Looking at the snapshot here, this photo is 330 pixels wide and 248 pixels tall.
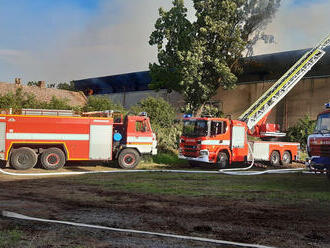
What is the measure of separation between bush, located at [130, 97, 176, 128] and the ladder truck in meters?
6.18

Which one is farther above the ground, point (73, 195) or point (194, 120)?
point (194, 120)

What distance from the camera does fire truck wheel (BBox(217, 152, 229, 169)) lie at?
17156 mm

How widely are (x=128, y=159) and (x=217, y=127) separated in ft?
14.9

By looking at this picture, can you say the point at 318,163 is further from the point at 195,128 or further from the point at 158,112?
the point at 158,112

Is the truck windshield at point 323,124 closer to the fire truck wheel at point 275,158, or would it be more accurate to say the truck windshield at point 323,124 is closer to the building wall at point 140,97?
the fire truck wheel at point 275,158

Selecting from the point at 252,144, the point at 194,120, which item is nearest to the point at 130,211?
the point at 194,120

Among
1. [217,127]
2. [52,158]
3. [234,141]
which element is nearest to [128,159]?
[52,158]

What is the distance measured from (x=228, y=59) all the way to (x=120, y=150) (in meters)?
15.4

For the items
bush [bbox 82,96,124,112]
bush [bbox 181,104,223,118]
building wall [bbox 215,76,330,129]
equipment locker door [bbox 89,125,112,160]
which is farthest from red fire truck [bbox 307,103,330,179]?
bush [bbox 82,96,124,112]

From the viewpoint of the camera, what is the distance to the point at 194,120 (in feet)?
56.2

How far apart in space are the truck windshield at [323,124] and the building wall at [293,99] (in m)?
16.2

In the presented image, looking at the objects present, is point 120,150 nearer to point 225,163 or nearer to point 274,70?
point 225,163

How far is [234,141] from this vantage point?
17578 millimetres

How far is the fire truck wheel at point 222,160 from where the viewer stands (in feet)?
56.3
